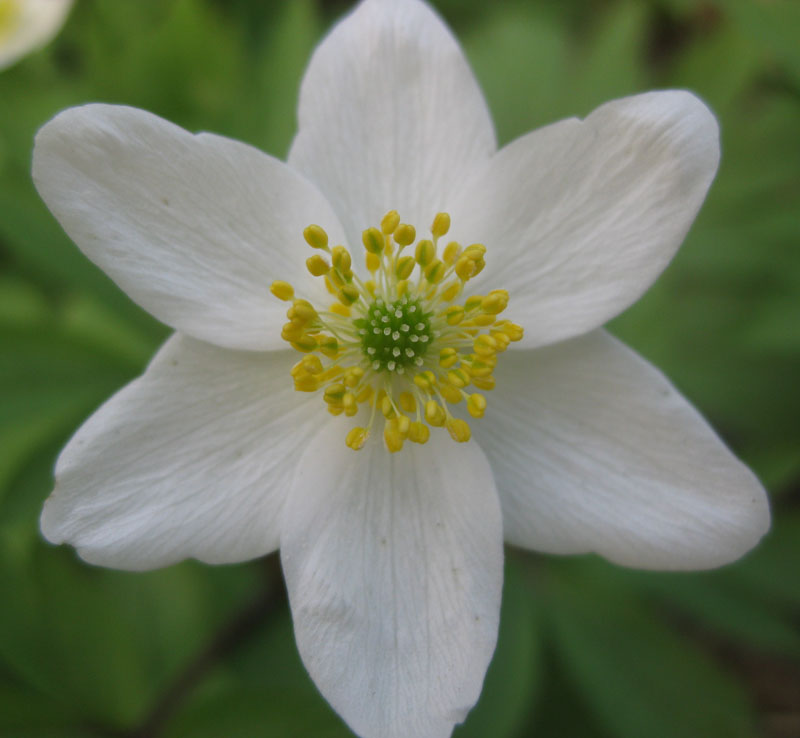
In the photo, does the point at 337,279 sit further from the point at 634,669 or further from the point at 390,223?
the point at 634,669

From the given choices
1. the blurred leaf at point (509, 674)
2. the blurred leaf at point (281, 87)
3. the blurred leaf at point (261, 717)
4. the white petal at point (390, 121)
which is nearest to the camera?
the white petal at point (390, 121)

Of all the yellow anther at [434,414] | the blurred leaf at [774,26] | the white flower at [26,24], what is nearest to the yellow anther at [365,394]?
the yellow anther at [434,414]

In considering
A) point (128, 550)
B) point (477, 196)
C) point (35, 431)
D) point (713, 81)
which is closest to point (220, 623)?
point (35, 431)

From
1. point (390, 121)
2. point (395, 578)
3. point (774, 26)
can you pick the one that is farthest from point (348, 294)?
point (774, 26)

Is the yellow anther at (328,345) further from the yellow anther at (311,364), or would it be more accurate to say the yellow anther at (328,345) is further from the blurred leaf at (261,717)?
the blurred leaf at (261,717)

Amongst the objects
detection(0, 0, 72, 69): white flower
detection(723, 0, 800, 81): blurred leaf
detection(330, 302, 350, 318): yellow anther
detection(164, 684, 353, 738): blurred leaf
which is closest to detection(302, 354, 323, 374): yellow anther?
detection(330, 302, 350, 318): yellow anther

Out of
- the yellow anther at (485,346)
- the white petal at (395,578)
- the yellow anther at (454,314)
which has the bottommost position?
the white petal at (395,578)

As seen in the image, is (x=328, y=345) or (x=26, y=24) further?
(x=26, y=24)
